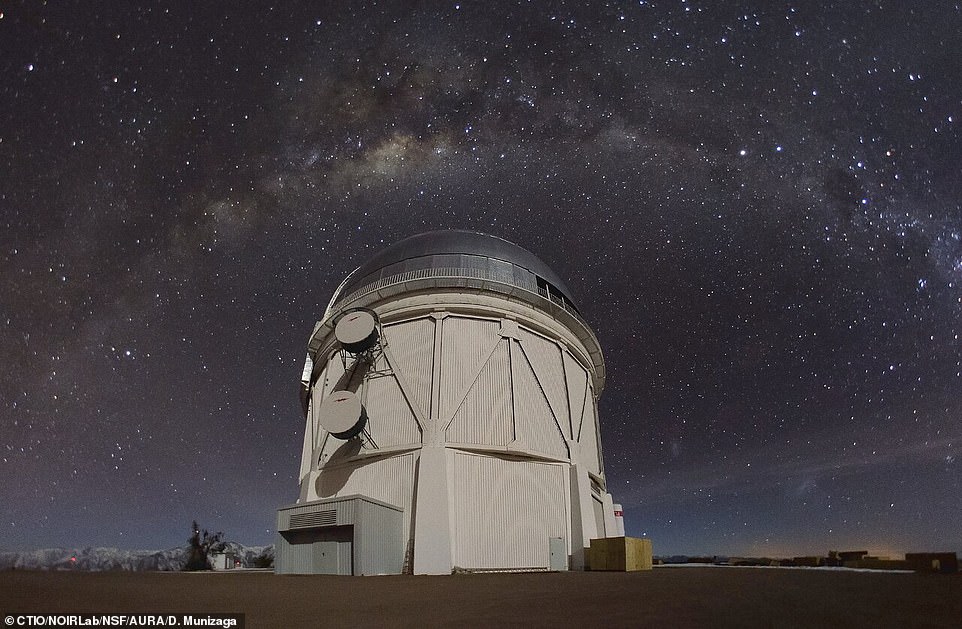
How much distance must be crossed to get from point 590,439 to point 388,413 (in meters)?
10.1

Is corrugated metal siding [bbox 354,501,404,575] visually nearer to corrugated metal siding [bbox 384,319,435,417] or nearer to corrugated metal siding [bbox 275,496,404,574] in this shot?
corrugated metal siding [bbox 275,496,404,574]

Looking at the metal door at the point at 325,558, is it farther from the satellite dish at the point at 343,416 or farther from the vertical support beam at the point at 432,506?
the satellite dish at the point at 343,416

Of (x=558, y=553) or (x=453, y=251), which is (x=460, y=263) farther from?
(x=558, y=553)

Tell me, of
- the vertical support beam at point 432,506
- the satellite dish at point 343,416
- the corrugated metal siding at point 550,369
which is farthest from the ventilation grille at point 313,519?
the corrugated metal siding at point 550,369

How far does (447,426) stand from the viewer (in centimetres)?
1956

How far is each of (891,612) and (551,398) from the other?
52.0ft

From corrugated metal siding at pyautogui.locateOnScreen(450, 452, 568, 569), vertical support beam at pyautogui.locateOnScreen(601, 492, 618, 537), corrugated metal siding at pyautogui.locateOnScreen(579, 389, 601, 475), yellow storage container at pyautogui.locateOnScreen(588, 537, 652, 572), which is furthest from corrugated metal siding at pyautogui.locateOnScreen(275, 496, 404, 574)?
vertical support beam at pyautogui.locateOnScreen(601, 492, 618, 537)

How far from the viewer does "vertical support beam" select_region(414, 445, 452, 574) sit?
56.1ft

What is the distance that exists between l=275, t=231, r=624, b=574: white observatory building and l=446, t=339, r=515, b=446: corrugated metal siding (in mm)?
47

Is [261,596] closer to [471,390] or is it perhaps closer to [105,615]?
[105,615]

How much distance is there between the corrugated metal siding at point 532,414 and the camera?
20797 mm

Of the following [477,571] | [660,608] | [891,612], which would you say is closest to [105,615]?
[660,608]

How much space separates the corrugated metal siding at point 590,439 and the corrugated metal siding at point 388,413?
781 cm

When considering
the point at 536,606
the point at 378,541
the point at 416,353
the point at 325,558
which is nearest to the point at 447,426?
the point at 416,353
